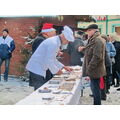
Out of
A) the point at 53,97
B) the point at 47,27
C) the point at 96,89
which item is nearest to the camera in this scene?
the point at 53,97

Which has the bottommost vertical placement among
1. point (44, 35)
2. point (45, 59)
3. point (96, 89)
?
point (96, 89)

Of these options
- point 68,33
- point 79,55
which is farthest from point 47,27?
point 79,55

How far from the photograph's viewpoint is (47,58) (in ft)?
12.4

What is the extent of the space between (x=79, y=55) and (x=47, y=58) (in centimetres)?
27

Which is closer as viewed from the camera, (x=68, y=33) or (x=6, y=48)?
(x=68, y=33)

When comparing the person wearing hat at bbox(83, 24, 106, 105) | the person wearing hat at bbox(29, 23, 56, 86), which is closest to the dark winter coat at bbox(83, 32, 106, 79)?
the person wearing hat at bbox(83, 24, 106, 105)

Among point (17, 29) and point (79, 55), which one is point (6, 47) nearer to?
point (17, 29)

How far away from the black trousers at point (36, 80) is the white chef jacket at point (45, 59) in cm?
3

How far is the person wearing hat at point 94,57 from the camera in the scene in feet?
12.6

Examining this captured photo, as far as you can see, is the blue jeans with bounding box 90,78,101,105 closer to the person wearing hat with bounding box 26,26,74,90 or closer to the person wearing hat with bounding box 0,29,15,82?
the person wearing hat with bounding box 26,26,74,90

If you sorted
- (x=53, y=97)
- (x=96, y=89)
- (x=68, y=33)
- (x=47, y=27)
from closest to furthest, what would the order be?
(x=53, y=97) < (x=68, y=33) < (x=47, y=27) < (x=96, y=89)

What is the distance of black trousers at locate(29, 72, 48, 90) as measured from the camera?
3.81m
